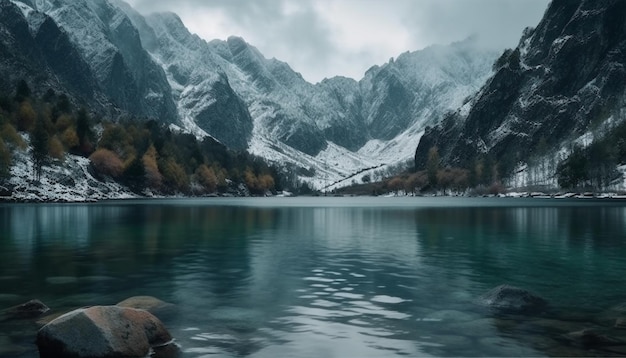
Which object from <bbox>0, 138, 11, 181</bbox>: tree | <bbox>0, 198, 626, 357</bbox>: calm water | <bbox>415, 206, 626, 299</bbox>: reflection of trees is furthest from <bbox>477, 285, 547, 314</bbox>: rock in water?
<bbox>0, 138, 11, 181</bbox>: tree

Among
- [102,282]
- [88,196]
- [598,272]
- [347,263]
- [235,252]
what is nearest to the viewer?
[102,282]

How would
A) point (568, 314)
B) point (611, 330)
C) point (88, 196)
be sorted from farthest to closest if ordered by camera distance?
point (88, 196) < point (568, 314) < point (611, 330)

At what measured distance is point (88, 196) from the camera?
196 metres

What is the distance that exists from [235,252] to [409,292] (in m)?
23.9

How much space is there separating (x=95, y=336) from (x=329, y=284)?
19.1 m

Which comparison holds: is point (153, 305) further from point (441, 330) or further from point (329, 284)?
point (441, 330)

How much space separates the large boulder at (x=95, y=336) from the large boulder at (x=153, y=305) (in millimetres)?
5873

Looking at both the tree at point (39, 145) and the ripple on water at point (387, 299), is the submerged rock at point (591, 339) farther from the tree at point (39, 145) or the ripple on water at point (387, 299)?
the tree at point (39, 145)

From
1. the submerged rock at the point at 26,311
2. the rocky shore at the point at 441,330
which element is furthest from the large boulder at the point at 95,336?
the submerged rock at the point at 26,311

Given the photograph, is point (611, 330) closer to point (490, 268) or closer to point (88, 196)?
point (490, 268)

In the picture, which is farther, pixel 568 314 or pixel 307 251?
pixel 307 251

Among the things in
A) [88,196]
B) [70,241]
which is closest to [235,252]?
[70,241]

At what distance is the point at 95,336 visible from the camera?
59.3ft

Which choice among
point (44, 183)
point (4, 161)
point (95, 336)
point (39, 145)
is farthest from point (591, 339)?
point (44, 183)
